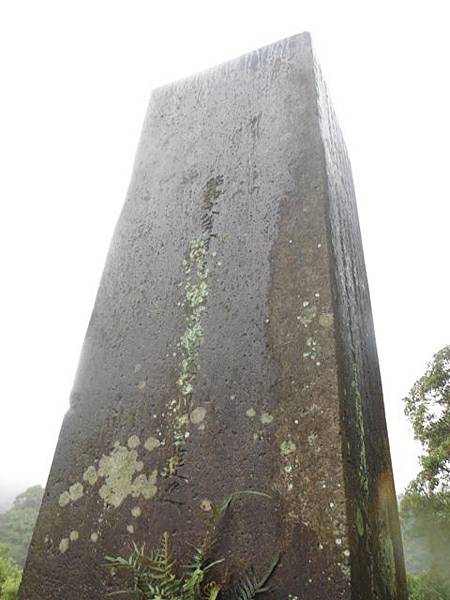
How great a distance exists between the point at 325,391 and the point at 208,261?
2.93 feet

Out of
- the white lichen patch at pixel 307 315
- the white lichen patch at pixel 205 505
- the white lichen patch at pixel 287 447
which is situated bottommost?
the white lichen patch at pixel 205 505

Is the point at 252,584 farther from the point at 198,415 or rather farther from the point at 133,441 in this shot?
the point at 133,441

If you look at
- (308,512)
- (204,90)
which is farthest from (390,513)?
(204,90)

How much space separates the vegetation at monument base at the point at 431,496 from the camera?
36.5ft

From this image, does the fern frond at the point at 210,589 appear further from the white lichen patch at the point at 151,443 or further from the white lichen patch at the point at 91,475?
the white lichen patch at the point at 91,475

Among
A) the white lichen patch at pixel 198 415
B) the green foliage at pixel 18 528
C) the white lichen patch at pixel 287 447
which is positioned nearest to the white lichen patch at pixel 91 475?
the white lichen patch at pixel 198 415

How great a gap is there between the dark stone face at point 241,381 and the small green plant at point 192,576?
0.11ft

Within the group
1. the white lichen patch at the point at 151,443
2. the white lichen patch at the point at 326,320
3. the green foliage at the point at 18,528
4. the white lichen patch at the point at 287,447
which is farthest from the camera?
the green foliage at the point at 18,528

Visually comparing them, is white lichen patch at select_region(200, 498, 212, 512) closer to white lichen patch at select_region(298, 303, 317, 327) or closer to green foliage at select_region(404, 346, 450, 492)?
white lichen patch at select_region(298, 303, 317, 327)

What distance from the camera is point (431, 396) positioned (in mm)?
12266

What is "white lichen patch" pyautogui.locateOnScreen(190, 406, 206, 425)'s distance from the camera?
1687mm

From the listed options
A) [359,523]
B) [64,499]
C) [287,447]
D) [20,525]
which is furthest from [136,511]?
[20,525]

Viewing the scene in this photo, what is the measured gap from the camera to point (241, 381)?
1.68 m

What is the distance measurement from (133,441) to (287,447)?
26.5 inches
